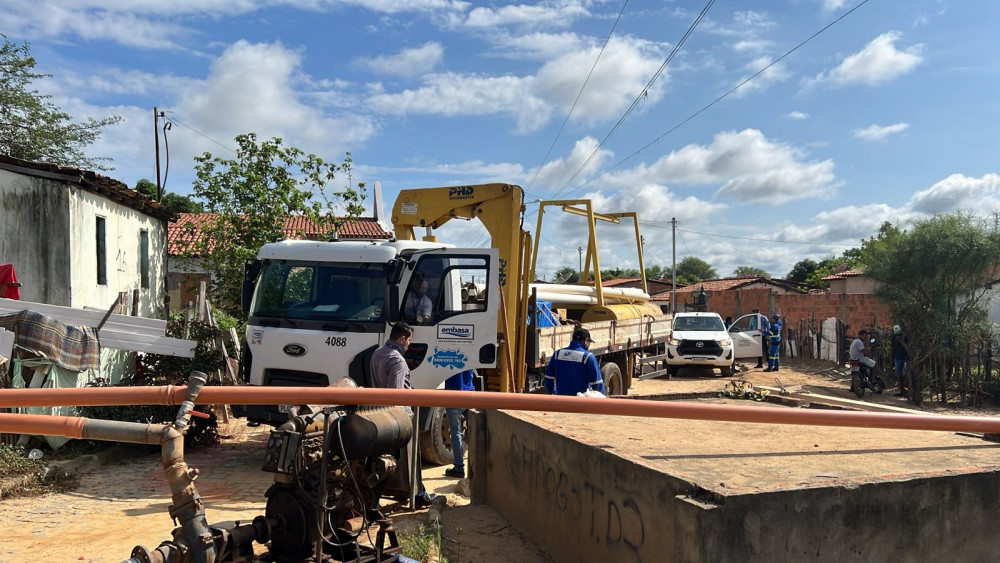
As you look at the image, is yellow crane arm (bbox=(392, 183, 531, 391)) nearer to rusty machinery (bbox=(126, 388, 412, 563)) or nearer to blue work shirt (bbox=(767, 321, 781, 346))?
rusty machinery (bbox=(126, 388, 412, 563))

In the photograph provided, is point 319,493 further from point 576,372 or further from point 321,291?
point 321,291

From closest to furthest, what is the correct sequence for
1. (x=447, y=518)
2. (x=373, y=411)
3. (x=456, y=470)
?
(x=373, y=411), (x=447, y=518), (x=456, y=470)

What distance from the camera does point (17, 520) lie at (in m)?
6.50

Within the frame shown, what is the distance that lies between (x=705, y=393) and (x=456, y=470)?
120 inches

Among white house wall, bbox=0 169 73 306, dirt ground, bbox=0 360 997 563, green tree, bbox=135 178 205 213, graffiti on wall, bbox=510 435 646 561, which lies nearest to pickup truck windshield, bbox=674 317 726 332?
dirt ground, bbox=0 360 997 563

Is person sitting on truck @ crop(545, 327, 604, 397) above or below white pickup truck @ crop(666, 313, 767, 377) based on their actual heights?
above

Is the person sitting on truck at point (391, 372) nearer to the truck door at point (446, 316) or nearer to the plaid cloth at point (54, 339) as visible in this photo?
the truck door at point (446, 316)

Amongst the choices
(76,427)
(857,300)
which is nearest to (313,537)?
(76,427)

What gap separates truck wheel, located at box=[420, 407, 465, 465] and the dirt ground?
15 centimetres

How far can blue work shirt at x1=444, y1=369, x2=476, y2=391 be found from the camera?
27.6ft

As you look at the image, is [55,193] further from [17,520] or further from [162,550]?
[162,550]

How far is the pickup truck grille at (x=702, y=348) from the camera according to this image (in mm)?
19672

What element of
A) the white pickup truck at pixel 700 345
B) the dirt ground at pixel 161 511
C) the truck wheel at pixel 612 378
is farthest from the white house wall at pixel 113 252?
the white pickup truck at pixel 700 345

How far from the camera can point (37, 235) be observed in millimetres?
12703
